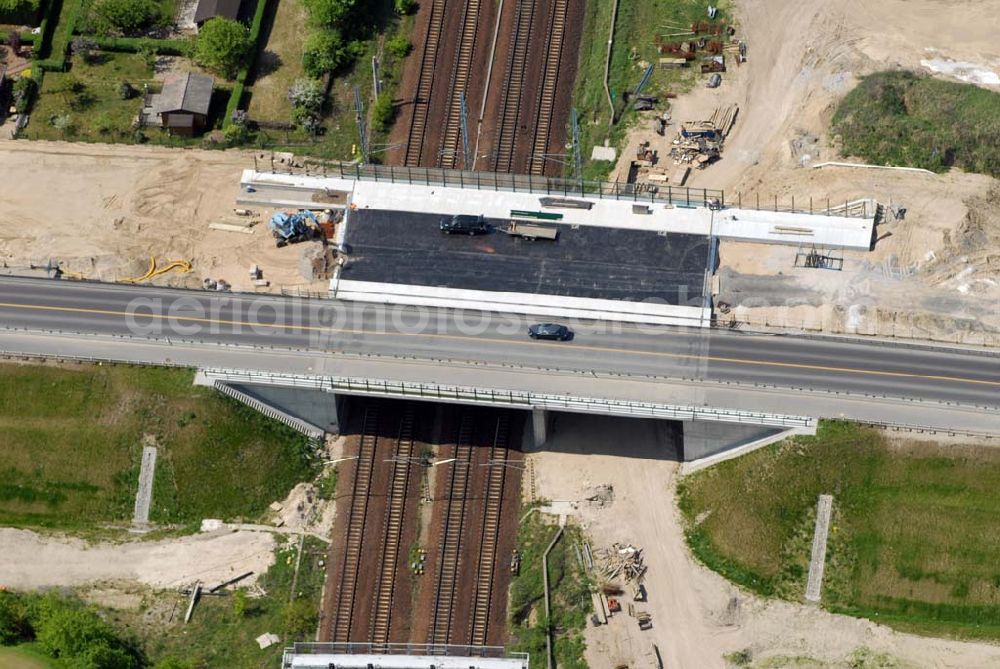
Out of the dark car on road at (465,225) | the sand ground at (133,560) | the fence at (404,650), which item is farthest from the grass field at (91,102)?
the fence at (404,650)

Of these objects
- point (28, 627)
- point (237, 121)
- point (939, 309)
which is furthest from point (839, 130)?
point (28, 627)

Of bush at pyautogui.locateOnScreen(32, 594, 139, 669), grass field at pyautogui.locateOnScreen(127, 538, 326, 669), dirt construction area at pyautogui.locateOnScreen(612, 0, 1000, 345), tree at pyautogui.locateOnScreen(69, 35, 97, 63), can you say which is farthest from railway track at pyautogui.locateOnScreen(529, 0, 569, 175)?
bush at pyautogui.locateOnScreen(32, 594, 139, 669)

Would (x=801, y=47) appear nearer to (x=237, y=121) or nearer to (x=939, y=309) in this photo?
(x=939, y=309)

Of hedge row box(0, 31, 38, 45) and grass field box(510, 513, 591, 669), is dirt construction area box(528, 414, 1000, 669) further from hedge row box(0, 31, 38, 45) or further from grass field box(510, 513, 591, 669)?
hedge row box(0, 31, 38, 45)

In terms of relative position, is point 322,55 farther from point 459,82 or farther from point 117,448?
point 117,448

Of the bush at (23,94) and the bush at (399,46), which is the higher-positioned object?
the bush at (399,46)

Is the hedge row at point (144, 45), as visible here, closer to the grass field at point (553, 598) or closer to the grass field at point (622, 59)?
the grass field at point (622, 59)

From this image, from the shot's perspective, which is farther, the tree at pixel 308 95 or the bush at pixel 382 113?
the tree at pixel 308 95
